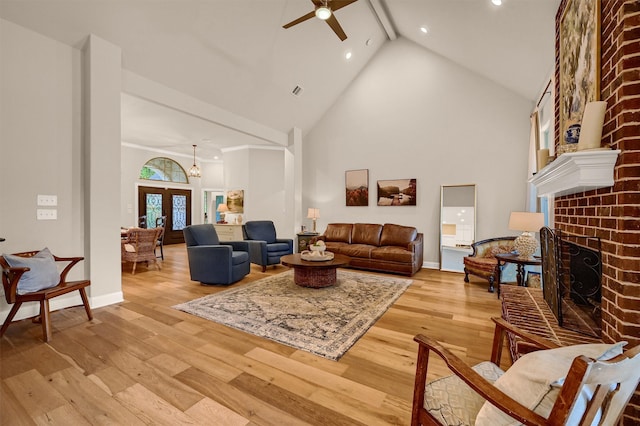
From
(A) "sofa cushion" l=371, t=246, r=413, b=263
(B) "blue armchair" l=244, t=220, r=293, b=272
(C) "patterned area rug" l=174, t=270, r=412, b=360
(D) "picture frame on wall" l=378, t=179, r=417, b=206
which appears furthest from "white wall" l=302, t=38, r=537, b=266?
(C) "patterned area rug" l=174, t=270, r=412, b=360

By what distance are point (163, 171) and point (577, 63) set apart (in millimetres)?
9662

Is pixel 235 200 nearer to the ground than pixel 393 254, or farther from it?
farther from it

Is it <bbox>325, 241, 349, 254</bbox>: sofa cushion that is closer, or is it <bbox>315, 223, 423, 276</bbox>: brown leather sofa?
<bbox>315, 223, 423, 276</bbox>: brown leather sofa

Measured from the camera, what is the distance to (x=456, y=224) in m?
5.38

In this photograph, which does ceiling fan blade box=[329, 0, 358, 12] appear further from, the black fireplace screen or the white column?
the black fireplace screen

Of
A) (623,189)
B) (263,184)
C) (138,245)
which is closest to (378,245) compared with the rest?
(263,184)

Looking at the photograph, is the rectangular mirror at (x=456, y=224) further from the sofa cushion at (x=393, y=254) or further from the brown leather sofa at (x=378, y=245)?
the sofa cushion at (x=393, y=254)

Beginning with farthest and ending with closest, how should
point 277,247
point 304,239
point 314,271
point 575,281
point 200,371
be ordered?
1. point 304,239
2. point 277,247
3. point 314,271
4. point 575,281
5. point 200,371

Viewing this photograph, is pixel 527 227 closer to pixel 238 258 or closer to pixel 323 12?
pixel 323 12

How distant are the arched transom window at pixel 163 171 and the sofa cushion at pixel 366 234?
253 inches

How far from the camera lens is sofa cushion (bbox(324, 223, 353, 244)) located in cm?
605

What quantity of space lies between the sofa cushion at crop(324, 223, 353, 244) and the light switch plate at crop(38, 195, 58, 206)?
4451mm

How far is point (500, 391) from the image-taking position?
2.87ft

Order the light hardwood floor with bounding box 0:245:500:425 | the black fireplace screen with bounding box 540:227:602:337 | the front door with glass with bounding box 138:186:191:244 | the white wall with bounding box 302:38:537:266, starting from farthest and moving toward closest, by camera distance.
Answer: the front door with glass with bounding box 138:186:191:244 < the white wall with bounding box 302:38:537:266 < the black fireplace screen with bounding box 540:227:602:337 < the light hardwood floor with bounding box 0:245:500:425
